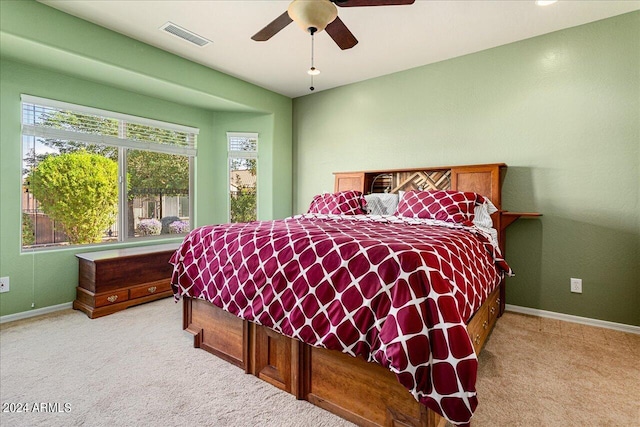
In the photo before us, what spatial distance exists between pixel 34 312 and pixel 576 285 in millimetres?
5118

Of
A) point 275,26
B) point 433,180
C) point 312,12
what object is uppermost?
point 275,26

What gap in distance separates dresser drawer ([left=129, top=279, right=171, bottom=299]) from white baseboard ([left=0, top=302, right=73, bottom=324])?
2.20 feet

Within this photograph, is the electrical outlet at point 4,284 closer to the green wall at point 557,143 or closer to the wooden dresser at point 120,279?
the wooden dresser at point 120,279

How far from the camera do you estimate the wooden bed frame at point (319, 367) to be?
1433mm

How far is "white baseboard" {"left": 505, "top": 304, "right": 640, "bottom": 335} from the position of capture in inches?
106

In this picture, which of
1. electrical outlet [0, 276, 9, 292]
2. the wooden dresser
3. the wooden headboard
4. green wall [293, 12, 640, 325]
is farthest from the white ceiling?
electrical outlet [0, 276, 9, 292]

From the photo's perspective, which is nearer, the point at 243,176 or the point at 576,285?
the point at 576,285

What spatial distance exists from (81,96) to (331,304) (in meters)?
3.61

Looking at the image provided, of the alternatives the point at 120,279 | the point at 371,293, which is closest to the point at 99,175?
the point at 120,279

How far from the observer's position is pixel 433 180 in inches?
144

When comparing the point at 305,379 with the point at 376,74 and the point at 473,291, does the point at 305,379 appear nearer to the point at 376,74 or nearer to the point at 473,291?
the point at 473,291

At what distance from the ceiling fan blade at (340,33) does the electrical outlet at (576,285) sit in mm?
2884

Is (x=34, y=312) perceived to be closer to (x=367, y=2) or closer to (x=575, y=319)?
(x=367, y=2)

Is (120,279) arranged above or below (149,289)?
above
